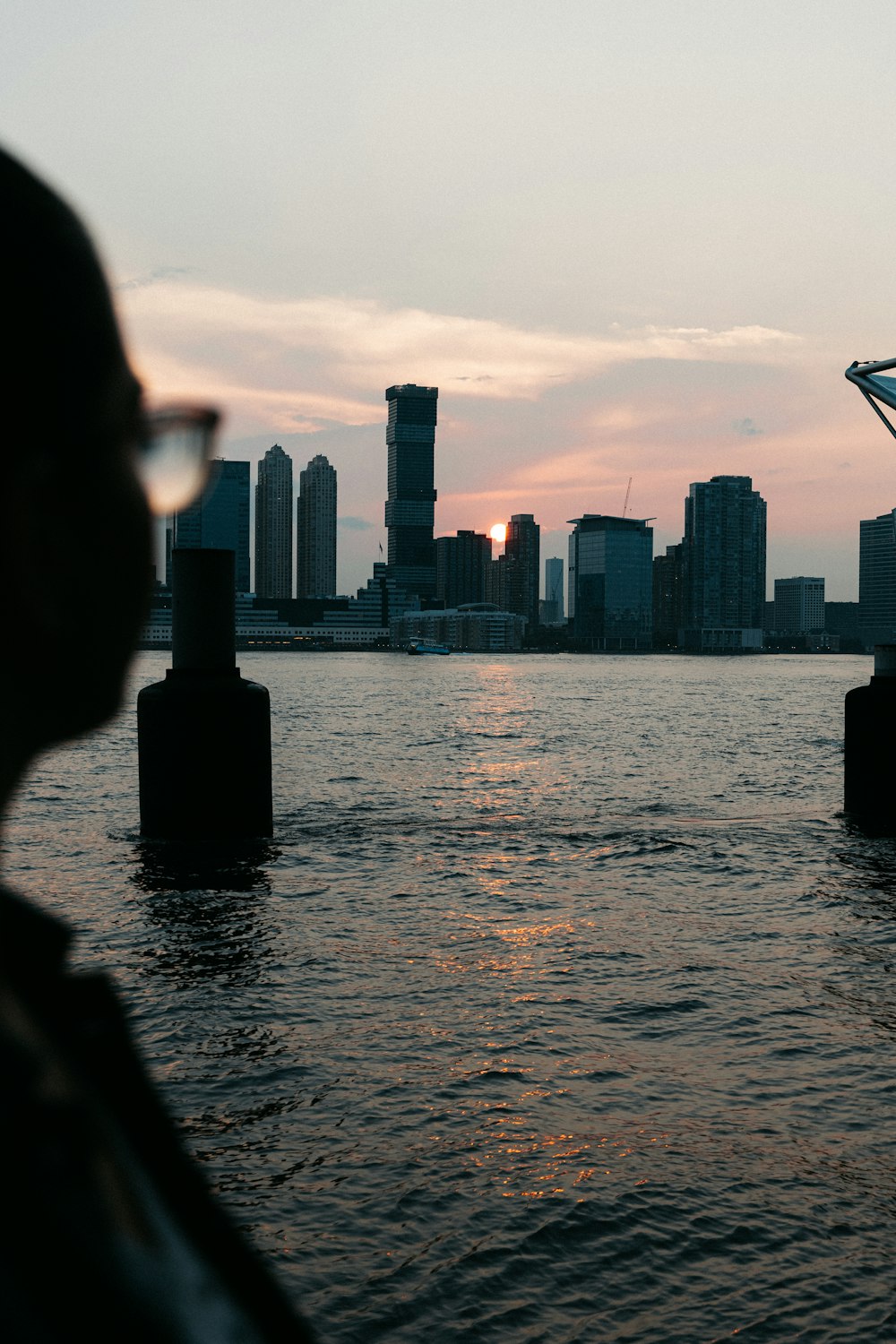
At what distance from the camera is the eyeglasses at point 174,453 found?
0.93 m

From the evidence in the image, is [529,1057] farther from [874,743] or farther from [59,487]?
[874,743]

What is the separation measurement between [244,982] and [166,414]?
10.6 m

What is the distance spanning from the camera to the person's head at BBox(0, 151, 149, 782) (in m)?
0.73

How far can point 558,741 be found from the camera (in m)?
46.6

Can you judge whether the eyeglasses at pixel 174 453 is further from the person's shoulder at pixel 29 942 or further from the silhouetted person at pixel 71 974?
the person's shoulder at pixel 29 942

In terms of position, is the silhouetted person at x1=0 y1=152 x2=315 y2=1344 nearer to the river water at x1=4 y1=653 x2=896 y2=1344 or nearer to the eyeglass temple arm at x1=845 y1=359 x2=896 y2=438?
the river water at x1=4 y1=653 x2=896 y2=1344

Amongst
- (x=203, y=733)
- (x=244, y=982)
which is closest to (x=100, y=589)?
(x=244, y=982)

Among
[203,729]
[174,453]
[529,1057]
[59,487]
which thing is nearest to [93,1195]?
[59,487]

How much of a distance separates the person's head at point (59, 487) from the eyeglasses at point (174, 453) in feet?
0.20

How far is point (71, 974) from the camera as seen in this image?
30.8 inches

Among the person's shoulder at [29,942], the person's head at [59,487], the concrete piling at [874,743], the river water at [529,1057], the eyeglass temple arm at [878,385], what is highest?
the eyeglass temple arm at [878,385]

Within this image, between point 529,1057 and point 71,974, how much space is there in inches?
345

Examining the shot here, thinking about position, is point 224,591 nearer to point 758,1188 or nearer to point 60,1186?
point 758,1188

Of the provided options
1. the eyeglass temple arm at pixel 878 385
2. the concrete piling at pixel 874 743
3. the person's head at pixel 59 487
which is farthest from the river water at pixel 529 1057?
the eyeglass temple arm at pixel 878 385
